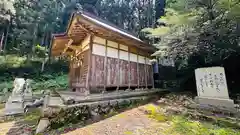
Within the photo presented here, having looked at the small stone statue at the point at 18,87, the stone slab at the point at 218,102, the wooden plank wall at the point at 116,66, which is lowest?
the stone slab at the point at 218,102

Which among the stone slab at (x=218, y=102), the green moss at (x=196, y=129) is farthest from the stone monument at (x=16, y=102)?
the stone slab at (x=218, y=102)

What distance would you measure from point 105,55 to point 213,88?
532cm

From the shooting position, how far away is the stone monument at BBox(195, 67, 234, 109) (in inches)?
208

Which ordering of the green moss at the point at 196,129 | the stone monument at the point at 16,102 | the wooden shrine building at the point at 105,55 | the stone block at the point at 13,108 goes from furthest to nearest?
the stone monument at the point at 16,102
the stone block at the point at 13,108
the wooden shrine building at the point at 105,55
the green moss at the point at 196,129

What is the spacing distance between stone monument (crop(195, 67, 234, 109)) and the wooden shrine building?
13.1 feet

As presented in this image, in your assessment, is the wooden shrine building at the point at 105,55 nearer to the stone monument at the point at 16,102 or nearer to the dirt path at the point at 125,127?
the dirt path at the point at 125,127

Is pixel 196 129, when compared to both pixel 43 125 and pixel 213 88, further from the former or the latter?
pixel 43 125

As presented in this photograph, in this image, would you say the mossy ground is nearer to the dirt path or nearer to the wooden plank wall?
the dirt path

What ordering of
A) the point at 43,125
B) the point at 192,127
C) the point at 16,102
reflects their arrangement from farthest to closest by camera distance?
the point at 16,102 → the point at 43,125 → the point at 192,127

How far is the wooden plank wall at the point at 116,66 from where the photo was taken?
7270 mm

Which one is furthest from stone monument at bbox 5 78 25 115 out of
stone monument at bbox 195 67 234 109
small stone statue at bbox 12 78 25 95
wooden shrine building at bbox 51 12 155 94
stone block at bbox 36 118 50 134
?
stone monument at bbox 195 67 234 109

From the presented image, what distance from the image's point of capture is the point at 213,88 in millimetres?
5676

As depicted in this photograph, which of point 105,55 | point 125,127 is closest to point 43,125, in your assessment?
point 125,127

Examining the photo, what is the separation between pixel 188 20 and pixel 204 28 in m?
0.86
